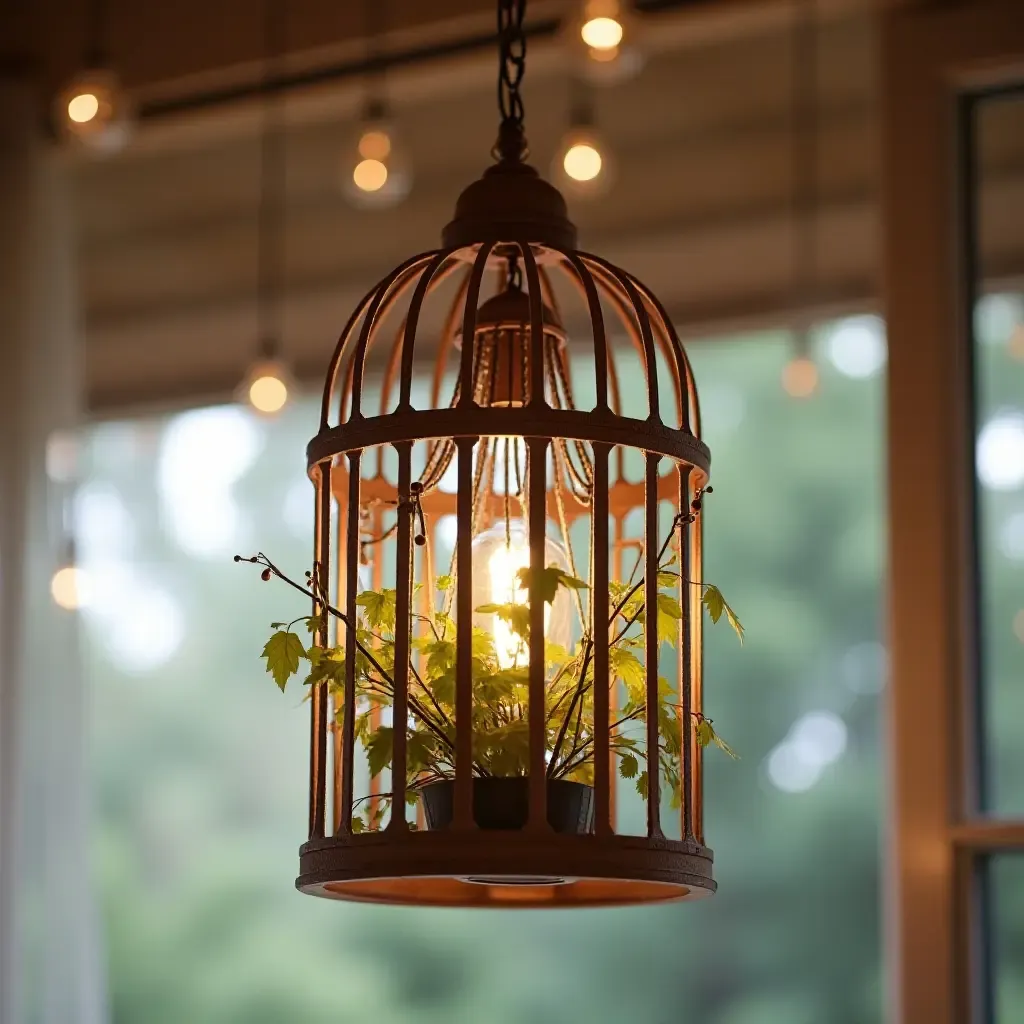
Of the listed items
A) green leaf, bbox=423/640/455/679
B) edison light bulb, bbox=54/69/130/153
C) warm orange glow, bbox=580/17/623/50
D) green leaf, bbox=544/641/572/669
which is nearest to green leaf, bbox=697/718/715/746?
green leaf, bbox=544/641/572/669

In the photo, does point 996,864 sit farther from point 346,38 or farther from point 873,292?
Answer: point 346,38

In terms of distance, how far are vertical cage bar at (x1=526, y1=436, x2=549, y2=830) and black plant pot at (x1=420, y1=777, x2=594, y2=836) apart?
0.03 metres

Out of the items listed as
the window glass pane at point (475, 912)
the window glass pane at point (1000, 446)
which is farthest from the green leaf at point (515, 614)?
the window glass pane at point (475, 912)

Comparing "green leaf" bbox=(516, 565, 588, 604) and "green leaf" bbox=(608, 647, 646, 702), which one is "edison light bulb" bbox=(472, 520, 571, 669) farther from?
"green leaf" bbox=(516, 565, 588, 604)

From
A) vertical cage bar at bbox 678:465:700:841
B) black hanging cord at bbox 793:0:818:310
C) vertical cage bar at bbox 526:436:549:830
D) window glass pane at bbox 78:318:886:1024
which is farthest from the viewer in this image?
window glass pane at bbox 78:318:886:1024

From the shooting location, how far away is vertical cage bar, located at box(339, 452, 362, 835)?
1.26 m

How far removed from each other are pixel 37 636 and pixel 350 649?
2.87 meters

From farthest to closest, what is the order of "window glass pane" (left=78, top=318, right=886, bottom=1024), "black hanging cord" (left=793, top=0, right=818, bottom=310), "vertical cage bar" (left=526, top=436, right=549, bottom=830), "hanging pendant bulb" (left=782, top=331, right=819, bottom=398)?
"window glass pane" (left=78, top=318, right=886, bottom=1024)
"black hanging cord" (left=793, top=0, right=818, bottom=310)
"hanging pendant bulb" (left=782, top=331, right=819, bottom=398)
"vertical cage bar" (left=526, top=436, right=549, bottom=830)

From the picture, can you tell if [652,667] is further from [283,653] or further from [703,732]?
[283,653]

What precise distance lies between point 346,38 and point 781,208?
1122mm

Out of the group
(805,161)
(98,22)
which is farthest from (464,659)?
(98,22)

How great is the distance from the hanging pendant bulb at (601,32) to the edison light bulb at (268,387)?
1.08 meters

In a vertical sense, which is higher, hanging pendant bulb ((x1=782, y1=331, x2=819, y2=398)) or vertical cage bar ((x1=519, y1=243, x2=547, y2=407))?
hanging pendant bulb ((x1=782, y1=331, x2=819, y2=398))

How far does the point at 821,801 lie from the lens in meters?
5.02
